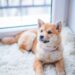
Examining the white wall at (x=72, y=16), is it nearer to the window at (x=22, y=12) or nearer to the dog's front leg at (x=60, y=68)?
the window at (x=22, y=12)

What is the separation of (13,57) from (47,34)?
1.14 ft

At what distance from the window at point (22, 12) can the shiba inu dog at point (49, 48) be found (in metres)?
0.56

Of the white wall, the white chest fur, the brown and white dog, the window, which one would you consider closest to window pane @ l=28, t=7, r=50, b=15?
the window

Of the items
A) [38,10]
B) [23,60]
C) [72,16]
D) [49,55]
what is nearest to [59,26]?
[49,55]

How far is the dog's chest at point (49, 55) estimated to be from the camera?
114 centimetres

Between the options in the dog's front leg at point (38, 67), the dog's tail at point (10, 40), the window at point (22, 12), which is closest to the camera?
the dog's front leg at point (38, 67)

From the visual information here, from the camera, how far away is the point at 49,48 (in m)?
1.13

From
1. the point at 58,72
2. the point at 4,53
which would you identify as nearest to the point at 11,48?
the point at 4,53

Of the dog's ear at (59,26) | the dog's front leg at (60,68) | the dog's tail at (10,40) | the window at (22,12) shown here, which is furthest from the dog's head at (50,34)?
the window at (22,12)

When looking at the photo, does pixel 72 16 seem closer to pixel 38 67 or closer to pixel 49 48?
pixel 49 48

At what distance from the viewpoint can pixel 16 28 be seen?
1.63m

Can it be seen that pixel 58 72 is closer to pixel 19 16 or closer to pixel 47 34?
pixel 47 34

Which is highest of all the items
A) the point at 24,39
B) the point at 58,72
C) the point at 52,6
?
the point at 52,6

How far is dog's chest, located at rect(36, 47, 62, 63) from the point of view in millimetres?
1137
